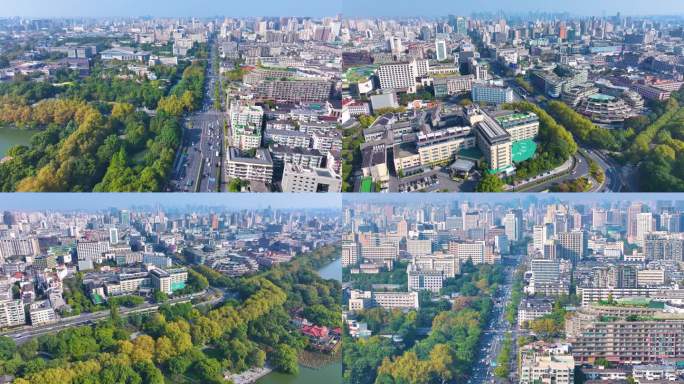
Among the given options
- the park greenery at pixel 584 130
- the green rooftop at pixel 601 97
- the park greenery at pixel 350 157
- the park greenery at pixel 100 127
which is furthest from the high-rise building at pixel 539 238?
the park greenery at pixel 100 127

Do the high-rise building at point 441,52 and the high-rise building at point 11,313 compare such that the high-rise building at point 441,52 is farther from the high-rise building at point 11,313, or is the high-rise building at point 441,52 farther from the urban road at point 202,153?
the high-rise building at point 11,313

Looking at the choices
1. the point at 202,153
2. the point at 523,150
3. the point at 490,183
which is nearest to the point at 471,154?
the point at 490,183

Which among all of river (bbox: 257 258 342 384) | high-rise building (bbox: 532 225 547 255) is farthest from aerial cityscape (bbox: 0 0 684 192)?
river (bbox: 257 258 342 384)

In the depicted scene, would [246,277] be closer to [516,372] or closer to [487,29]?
[516,372]

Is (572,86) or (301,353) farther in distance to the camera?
(572,86)

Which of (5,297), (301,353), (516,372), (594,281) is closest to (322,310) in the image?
(301,353)

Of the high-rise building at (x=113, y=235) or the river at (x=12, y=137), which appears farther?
the high-rise building at (x=113, y=235)
